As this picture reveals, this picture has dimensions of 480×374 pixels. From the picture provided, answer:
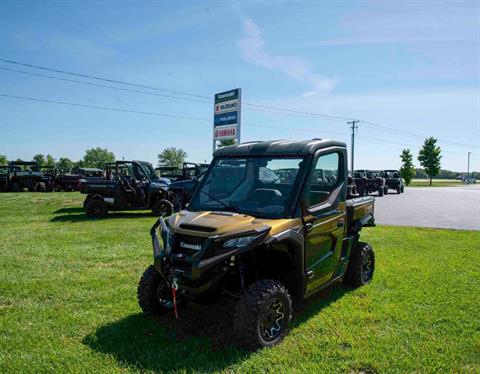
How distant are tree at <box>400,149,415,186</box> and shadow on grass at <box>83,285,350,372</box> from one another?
58774mm

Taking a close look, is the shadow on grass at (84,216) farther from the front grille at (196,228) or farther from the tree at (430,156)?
the tree at (430,156)

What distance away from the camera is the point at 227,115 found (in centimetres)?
2169

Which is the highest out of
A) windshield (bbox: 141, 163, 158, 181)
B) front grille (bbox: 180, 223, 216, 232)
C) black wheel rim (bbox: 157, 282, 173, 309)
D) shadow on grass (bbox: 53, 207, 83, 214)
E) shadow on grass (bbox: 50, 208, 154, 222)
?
windshield (bbox: 141, 163, 158, 181)

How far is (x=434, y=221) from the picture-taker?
Result: 13406mm

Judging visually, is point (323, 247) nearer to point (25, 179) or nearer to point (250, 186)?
point (250, 186)

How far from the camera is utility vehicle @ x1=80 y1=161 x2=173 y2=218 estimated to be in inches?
563

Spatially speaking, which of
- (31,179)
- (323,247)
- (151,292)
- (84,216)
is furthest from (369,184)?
(151,292)

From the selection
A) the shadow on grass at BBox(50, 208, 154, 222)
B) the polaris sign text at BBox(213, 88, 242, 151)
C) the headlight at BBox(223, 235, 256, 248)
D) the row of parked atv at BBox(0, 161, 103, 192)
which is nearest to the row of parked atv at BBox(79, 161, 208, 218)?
the shadow on grass at BBox(50, 208, 154, 222)

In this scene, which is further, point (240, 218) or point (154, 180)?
point (154, 180)

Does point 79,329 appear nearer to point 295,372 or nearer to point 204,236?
point 204,236

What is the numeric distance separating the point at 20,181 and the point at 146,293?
87.7 ft

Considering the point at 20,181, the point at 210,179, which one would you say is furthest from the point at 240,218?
the point at 20,181

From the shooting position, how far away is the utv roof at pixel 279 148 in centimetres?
421

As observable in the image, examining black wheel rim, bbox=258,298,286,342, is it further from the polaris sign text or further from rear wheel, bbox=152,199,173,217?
the polaris sign text
